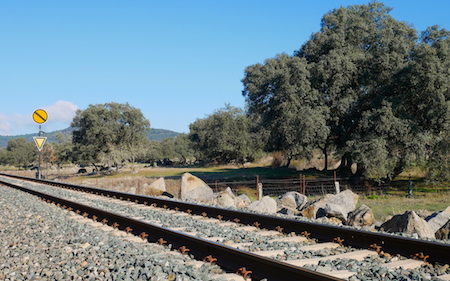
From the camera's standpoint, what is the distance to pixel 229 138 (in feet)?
229

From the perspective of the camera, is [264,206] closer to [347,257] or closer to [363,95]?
[347,257]

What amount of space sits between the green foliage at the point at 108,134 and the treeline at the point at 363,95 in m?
31.3

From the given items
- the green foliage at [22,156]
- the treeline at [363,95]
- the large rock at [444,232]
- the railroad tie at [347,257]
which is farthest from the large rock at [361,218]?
the green foliage at [22,156]

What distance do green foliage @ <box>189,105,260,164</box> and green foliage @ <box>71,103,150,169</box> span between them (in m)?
12.6

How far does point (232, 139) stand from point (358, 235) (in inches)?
2500

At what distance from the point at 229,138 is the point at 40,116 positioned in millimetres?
42813

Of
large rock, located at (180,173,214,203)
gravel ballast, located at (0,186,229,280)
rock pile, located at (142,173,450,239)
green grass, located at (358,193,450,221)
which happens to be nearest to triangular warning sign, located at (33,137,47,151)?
rock pile, located at (142,173,450,239)

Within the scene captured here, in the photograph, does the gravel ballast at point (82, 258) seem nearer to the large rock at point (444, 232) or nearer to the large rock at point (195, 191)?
the large rock at point (444, 232)

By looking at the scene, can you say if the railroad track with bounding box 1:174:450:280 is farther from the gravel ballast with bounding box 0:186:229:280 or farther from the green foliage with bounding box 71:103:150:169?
the green foliage with bounding box 71:103:150:169

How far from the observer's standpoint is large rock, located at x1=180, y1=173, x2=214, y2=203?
16953mm

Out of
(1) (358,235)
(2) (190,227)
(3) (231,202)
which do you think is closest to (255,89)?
(3) (231,202)

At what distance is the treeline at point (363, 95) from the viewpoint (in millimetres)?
24266

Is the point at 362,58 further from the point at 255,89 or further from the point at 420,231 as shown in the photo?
the point at 420,231

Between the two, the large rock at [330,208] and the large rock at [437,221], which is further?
the large rock at [330,208]
